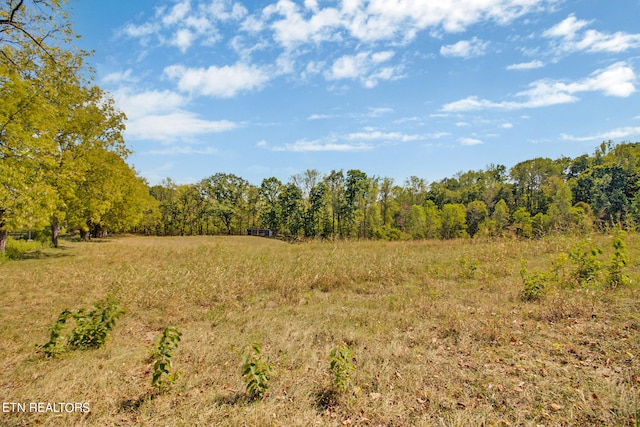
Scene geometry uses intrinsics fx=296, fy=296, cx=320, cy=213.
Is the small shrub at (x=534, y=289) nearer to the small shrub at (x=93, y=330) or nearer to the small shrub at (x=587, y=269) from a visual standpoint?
the small shrub at (x=587, y=269)

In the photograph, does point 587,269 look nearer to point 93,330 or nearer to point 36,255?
point 93,330

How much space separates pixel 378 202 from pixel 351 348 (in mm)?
57452

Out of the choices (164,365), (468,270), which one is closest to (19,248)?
(164,365)

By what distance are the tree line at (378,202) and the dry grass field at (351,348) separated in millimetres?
40745

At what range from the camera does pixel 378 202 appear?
61.4 metres

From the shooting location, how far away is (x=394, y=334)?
19.1 ft

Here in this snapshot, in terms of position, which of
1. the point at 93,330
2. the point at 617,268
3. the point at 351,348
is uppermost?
the point at 617,268

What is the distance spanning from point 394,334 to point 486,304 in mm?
Answer: 2896

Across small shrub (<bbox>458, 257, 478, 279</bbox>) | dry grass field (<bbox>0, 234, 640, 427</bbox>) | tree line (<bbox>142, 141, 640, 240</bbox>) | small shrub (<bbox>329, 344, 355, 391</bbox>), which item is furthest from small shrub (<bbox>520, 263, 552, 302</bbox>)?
tree line (<bbox>142, 141, 640, 240</bbox>)

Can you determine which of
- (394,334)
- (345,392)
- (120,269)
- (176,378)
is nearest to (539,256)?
(394,334)

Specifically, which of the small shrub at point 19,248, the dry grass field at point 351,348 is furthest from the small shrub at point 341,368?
the small shrub at point 19,248

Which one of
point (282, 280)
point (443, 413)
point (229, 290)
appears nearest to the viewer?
point (443, 413)

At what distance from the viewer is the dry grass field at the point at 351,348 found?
3.59 metres

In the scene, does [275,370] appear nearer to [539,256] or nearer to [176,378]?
[176,378]
